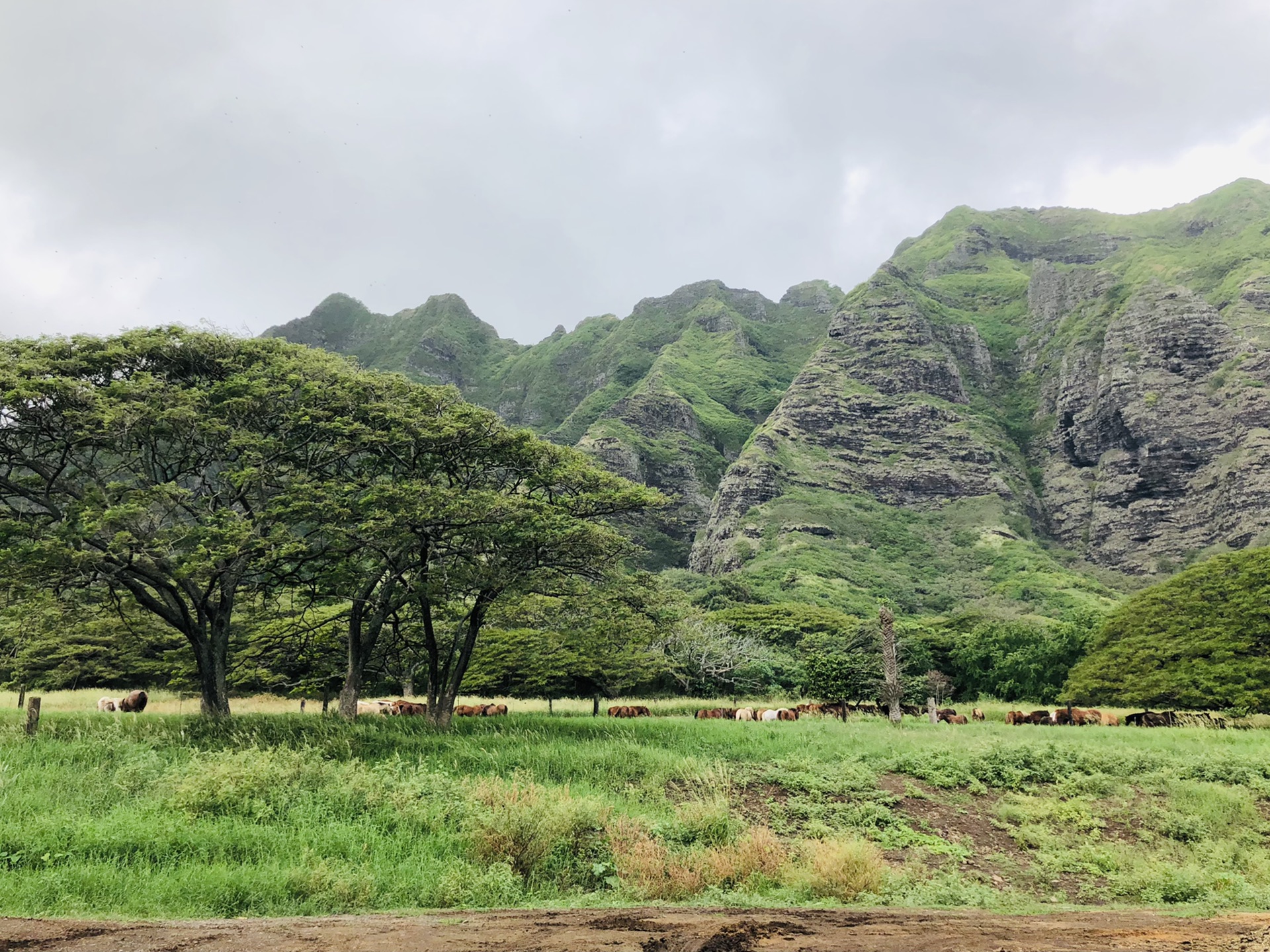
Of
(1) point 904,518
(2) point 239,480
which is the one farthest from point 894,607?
(2) point 239,480

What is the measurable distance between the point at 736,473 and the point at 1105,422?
68.1 meters

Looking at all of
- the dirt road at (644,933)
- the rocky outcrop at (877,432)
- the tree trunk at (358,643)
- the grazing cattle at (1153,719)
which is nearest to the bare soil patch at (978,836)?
the dirt road at (644,933)

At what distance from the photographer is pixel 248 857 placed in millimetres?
9258

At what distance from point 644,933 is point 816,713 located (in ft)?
94.5

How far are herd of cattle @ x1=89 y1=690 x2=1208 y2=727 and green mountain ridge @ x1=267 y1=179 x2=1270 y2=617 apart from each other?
51627mm

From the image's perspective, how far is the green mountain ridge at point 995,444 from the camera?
105 meters

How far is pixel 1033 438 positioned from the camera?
484ft

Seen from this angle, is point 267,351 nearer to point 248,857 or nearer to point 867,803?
point 248,857

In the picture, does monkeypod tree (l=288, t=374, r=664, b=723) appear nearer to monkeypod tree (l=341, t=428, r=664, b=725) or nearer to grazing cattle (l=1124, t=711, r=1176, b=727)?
monkeypod tree (l=341, t=428, r=664, b=725)

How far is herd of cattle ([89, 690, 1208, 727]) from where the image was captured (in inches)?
1049

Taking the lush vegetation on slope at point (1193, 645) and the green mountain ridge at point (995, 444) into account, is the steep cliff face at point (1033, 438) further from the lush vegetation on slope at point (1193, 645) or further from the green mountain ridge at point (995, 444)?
the lush vegetation on slope at point (1193, 645)

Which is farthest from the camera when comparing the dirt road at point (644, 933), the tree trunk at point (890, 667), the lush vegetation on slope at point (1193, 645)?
the lush vegetation on slope at point (1193, 645)

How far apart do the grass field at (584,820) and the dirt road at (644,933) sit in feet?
2.70

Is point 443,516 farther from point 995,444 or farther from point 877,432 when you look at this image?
point 995,444
